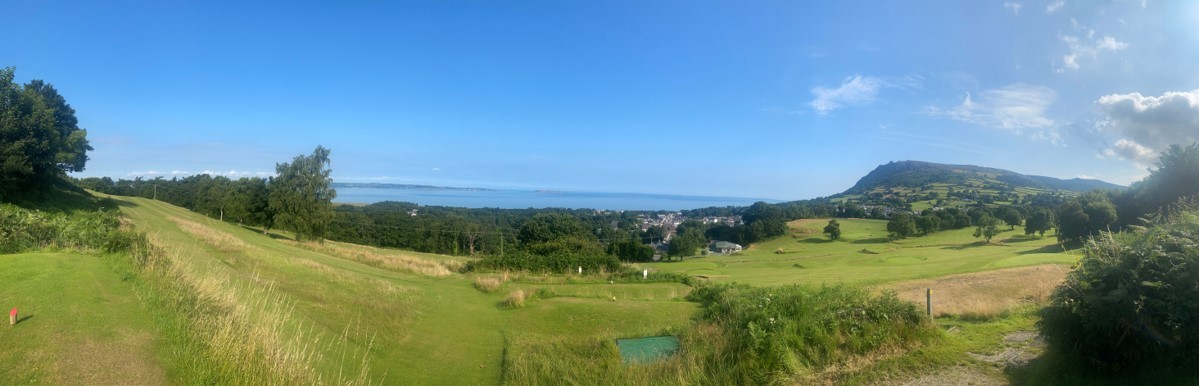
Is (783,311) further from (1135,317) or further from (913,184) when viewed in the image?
(913,184)

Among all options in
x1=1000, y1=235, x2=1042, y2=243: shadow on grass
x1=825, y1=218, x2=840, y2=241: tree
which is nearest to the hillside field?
x1=1000, y1=235, x2=1042, y2=243: shadow on grass

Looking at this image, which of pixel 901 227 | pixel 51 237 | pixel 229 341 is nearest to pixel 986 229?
pixel 901 227

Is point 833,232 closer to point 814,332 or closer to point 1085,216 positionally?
point 1085,216

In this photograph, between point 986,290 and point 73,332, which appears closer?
point 73,332

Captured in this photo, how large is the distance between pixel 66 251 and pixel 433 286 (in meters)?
11.9

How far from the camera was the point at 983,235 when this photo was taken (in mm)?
42344

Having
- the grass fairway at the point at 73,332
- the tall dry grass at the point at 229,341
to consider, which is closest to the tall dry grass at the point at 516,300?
the tall dry grass at the point at 229,341

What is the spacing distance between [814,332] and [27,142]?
31856 millimetres

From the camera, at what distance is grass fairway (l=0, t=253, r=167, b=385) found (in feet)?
15.6

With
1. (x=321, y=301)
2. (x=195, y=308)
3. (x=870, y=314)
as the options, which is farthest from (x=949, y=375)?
(x=321, y=301)

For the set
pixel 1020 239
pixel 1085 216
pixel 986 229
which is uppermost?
pixel 1085 216

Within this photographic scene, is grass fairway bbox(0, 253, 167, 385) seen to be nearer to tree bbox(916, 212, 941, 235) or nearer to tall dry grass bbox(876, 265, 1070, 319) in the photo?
tall dry grass bbox(876, 265, 1070, 319)

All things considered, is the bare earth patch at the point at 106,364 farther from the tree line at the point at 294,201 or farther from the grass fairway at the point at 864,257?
the tree line at the point at 294,201

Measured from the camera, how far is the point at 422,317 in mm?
14203
